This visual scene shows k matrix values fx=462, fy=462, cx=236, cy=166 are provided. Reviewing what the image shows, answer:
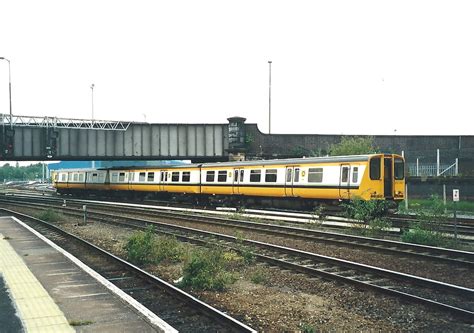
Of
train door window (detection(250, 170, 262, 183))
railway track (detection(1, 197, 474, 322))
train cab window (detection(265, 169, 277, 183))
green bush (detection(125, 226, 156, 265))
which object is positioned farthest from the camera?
train door window (detection(250, 170, 262, 183))

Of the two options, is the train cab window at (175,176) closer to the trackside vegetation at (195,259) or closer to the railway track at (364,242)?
the railway track at (364,242)

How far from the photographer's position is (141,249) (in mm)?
12969

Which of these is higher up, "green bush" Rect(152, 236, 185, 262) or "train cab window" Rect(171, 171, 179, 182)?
"train cab window" Rect(171, 171, 179, 182)

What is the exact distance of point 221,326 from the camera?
24.0 feet

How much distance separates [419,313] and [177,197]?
93.0 feet

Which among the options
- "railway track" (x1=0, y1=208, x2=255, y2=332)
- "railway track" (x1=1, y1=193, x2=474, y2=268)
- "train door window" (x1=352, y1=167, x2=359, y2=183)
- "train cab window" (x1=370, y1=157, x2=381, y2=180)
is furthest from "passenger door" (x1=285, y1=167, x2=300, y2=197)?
"railway track" (x1=0, y1=208, x2=255, y2=332)

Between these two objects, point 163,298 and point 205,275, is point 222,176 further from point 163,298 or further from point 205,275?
point 163,298

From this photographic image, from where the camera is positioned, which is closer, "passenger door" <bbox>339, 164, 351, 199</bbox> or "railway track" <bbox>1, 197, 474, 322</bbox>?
"railway track" <bbox>1, 197, 474, 322</bbox>

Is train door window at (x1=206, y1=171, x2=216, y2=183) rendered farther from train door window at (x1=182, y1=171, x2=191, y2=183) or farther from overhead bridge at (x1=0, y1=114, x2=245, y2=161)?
overhead bridge at (x1=0, y1=114, x2=245, y2=161)

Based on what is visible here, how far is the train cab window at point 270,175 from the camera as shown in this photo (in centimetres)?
2567

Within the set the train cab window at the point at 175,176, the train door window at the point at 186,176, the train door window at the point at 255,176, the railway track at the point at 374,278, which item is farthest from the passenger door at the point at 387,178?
the train cab window at the point at 175,176

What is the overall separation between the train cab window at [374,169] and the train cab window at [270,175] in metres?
6.34

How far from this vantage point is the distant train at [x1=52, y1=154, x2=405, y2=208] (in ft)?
68.3

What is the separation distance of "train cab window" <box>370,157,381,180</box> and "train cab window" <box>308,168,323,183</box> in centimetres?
277
